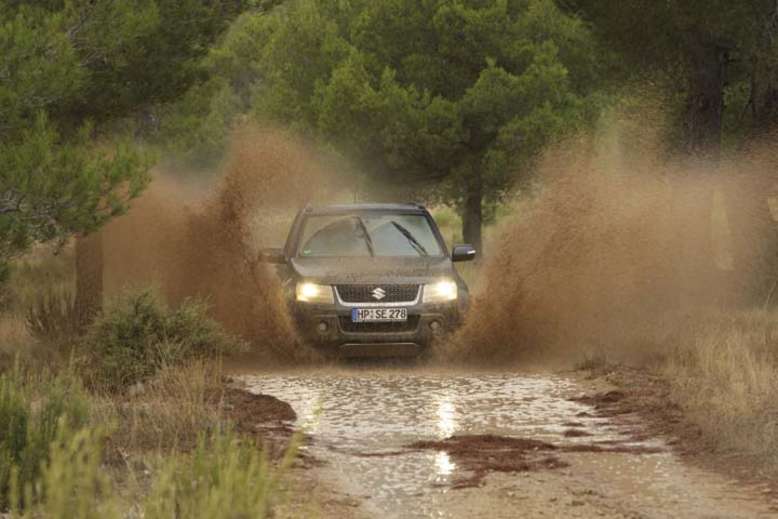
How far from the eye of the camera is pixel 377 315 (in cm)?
1563

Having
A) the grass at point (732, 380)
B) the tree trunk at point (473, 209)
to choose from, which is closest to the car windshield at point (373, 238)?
the grass at point (732, 380)

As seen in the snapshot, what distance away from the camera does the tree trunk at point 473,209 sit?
1204 inches

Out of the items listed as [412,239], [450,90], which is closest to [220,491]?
[412,239]

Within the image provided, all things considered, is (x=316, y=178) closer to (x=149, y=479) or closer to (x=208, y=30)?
(x=208, y=30)

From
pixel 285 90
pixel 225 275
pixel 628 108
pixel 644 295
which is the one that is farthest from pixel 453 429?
pixel 285 90

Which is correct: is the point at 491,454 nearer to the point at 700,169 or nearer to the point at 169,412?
the point at 169,412

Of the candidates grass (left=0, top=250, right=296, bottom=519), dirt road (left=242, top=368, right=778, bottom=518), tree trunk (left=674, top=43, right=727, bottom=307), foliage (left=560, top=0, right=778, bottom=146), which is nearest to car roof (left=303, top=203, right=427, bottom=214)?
grass (left=0, top=250, right=296, bottom=519)

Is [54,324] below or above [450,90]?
below

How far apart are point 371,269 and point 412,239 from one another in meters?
1.32

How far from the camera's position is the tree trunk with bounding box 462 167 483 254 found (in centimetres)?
3058

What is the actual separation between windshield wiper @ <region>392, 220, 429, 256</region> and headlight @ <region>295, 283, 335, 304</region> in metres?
1.63

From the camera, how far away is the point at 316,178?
3183 cm

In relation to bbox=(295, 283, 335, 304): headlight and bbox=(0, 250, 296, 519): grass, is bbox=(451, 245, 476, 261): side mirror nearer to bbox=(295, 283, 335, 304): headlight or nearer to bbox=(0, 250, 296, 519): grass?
bbox=(295, 283, 335, 304): headlight

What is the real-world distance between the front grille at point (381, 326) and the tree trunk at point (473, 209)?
48.7ft
